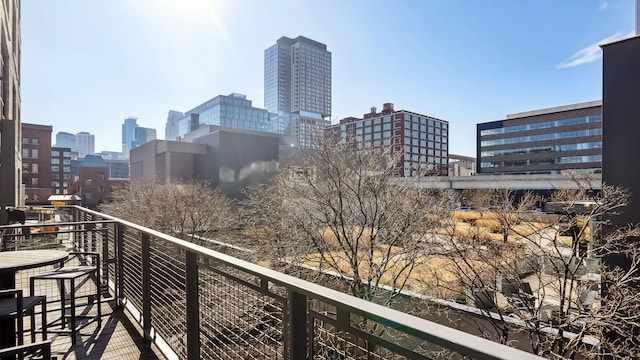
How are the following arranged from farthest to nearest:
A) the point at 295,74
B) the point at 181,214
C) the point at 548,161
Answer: the point at 295,74
the point at 548,161
the point at 181,214

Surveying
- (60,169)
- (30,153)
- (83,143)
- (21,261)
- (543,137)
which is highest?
(83,143)

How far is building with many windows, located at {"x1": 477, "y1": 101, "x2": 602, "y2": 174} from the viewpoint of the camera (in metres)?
62.2

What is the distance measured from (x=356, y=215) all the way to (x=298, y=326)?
10603 mm

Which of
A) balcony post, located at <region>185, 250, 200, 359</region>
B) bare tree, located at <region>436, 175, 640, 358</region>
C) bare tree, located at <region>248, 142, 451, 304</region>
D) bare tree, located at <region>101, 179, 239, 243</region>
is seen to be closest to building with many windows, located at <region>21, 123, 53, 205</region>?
bare tree, located at <region>101, 179, 239, 243</region>

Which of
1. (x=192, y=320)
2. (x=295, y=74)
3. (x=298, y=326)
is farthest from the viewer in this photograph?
(x=295, y=74)

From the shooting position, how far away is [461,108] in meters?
58.6

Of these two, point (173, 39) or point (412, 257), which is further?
point (173, 39)

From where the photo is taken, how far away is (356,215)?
39.1ft

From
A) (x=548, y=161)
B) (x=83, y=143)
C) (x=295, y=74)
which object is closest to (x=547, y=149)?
(x=548, y=161)

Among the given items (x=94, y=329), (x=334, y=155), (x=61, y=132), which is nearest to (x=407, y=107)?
(x=334, y=155)

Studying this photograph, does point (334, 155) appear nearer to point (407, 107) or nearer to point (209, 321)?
point (209, 321)

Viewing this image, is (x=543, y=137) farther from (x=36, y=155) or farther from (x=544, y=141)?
(x=36, y=155)

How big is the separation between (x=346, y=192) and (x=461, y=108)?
178 ft

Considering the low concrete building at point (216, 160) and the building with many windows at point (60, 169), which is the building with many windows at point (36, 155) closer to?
the building with many windows at point (60, 169)
